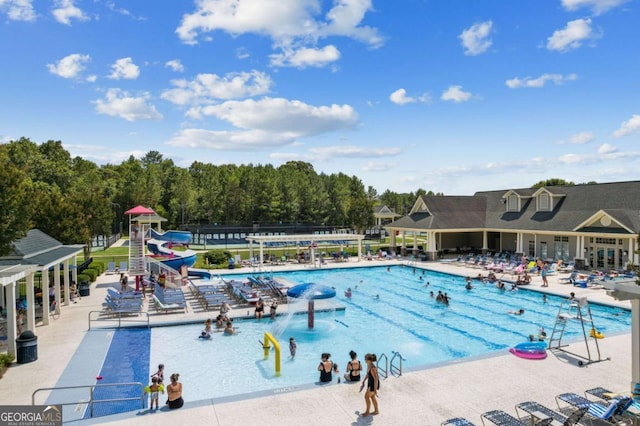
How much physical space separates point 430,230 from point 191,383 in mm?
31077

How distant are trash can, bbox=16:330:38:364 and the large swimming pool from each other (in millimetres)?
3582

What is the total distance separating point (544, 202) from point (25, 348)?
40.3 meters

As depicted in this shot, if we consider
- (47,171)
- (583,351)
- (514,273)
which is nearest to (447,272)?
(514,273)

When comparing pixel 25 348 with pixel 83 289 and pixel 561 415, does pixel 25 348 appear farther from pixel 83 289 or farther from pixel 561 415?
pixel 561 415

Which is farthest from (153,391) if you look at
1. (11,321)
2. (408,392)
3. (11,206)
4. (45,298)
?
(45,298)

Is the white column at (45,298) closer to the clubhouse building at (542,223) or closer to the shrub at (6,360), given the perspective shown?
the shrub at (6,360)

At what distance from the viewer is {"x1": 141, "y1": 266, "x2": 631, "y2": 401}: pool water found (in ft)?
47.9

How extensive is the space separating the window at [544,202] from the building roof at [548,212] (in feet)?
1.48

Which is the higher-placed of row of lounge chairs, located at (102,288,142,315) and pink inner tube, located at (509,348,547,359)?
row of lounge chairs, located at (102,288,142,315)

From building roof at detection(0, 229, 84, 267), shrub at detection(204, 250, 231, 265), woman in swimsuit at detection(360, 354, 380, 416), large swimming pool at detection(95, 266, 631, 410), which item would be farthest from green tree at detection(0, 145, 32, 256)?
shrub at detection(204, 250, 231, 265)

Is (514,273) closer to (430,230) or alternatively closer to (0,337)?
(430,230)

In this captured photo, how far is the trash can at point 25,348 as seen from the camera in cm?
1391

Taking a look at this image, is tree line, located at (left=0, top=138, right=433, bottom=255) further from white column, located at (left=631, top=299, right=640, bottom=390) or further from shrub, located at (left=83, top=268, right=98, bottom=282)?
white column, located at (left=631, top=299, right=640, bottom=390)

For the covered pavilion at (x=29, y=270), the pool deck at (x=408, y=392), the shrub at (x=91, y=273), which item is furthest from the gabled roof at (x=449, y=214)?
the covered pavilion at (x=29, y=270)
